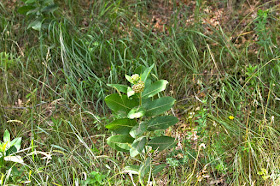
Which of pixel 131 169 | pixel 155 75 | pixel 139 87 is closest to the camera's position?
pixel 139 87

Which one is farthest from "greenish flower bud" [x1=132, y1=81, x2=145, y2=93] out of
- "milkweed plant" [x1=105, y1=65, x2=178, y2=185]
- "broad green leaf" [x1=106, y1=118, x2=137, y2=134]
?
"broad green leaf" [x1=106, y1=118, x2=137, y2=134]

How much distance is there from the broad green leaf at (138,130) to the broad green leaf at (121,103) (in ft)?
0.38

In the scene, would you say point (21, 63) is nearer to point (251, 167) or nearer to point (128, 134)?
point (128, 134)

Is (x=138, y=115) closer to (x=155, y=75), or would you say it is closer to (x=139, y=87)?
(x=139, y=87)

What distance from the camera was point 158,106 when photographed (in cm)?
230

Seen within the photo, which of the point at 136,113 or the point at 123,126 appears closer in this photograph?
the point at 136,113

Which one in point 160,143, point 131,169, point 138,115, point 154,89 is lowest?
point 131,169

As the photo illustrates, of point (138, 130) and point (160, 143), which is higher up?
point (138, 130)

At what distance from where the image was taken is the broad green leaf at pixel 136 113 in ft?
7.18

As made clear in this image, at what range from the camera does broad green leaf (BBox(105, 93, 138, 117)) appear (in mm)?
2258

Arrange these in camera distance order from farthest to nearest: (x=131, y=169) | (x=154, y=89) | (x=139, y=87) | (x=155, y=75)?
(x=155, y=75), (x=131, y=169), (x=154, y=89), (x=139, y=87)

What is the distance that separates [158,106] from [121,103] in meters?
0.24

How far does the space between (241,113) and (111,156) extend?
43.7 inches

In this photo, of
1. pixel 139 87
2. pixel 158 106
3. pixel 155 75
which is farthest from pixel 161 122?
pixel 155 75
